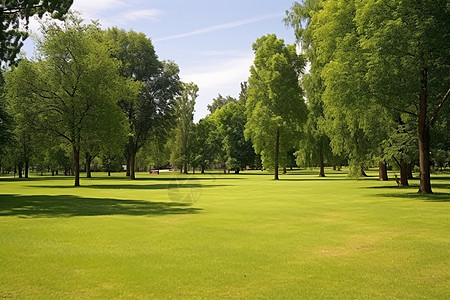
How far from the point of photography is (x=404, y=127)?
34.2m

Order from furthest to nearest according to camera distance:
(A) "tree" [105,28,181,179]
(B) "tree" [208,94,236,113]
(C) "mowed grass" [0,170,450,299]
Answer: (B) "tree" [208,94,236,113] < (A) "tree" [105,28,181,179] < (C) "mowed grass" [0,170,450,299]

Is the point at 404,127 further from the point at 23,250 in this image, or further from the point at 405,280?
the point at 23,250

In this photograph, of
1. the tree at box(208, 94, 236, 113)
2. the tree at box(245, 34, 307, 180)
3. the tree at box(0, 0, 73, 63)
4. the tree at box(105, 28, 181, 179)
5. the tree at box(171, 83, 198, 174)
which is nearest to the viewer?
the tree at box(0, 0, 73, 63)

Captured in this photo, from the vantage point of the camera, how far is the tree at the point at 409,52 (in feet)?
84.5

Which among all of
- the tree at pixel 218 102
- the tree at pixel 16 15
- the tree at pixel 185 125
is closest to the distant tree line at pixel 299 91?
the tree at pixel 16 15

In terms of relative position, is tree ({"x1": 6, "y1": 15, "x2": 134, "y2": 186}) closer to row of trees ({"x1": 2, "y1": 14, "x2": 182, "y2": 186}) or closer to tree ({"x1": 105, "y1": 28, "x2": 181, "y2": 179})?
row of trees ({"x1": 2, "y1": 14, "x2": 182, "y2": 186})

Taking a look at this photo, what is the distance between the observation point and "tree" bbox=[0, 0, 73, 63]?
24.4 m

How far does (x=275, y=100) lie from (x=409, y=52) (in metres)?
34.3

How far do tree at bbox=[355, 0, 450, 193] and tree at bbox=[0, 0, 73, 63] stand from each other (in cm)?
1995

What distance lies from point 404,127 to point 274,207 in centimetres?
1839

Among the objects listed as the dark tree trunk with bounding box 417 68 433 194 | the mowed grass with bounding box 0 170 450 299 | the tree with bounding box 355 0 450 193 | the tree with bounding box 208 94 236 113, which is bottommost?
the mowed grass with bounding box 0 170 450 299

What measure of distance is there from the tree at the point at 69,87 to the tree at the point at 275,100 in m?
24.1

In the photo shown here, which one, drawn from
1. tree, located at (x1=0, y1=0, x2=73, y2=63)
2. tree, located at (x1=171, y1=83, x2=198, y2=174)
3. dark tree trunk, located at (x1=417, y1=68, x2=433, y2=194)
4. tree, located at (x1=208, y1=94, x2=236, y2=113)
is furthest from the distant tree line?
tree, located at (x1=208, y1=94, x2=236, y2=113)

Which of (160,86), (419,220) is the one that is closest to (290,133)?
(160,86)
